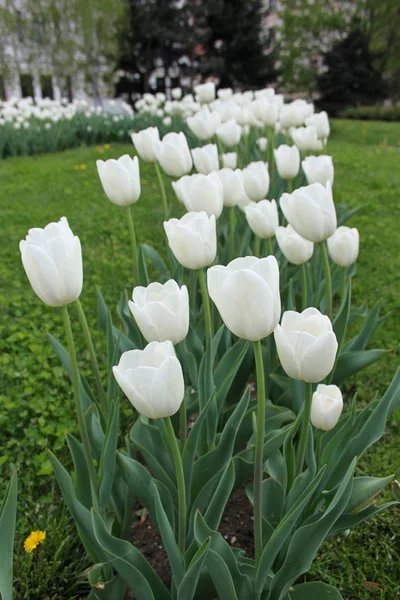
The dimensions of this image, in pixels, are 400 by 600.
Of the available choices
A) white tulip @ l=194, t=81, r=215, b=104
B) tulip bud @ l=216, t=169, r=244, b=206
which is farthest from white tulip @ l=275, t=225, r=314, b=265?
white tulip @ l=194, t=81, r=215, b=104

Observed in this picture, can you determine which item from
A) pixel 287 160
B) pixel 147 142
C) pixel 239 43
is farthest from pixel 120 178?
pixel 239 43

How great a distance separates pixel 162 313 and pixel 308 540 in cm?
60

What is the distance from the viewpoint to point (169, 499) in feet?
4.55

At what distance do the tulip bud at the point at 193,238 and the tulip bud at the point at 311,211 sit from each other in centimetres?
30

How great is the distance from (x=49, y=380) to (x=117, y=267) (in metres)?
1.49

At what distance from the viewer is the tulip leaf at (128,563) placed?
1.13 m

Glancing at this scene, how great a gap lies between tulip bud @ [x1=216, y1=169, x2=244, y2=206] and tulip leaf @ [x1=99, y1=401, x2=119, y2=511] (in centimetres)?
105

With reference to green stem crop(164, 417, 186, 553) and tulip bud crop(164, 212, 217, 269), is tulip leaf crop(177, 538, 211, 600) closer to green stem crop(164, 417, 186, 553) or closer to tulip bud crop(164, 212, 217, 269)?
green stem crop(164, 417, 186, 553)

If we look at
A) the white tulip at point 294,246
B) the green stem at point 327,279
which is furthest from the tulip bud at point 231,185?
the green stem at point 327,279

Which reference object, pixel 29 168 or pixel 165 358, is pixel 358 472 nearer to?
pixel 165 358

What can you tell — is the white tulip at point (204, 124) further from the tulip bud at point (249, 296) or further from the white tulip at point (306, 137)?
the tulip bud at point (249, 296)

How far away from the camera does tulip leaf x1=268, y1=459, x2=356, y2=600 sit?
3.65 ft

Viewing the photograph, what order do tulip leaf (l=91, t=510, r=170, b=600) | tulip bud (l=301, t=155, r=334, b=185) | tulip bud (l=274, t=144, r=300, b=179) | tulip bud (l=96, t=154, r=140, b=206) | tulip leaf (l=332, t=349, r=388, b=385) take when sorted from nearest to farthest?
1. tulip leaf (l=91, t=510, r=170, b=600)
2. tulip bud (l=96, t=154, r=140, b=206)
3. tulip leaf (l=332, t=349, r=388, b=385)
4. tulip bud (l=301, t=155, r=334, b=185)
5. tulip bud (l=274, t=144, r=300, b=179)

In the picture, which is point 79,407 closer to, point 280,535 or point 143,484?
point 143,484
